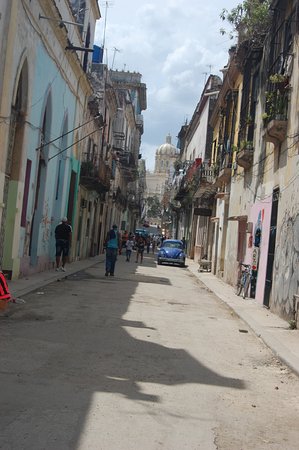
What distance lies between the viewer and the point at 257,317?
478 inches

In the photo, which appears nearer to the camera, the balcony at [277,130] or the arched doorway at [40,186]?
the balcony at [277,130]

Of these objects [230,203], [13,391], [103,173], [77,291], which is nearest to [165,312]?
[77,291]

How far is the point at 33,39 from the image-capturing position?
14273 mm

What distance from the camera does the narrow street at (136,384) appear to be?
14.6 ft

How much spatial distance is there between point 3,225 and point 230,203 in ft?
37.2

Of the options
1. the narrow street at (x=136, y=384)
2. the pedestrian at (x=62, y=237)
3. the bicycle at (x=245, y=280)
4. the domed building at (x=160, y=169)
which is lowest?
the narrow street at (x=136, y=384)

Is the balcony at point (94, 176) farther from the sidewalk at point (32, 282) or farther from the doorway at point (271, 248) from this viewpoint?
the doorway at point (271, 248)

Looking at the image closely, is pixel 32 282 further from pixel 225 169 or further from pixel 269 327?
pixel 225 169

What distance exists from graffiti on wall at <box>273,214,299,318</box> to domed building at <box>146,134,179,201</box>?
12013 cm

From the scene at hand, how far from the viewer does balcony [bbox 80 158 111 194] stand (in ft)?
83.9

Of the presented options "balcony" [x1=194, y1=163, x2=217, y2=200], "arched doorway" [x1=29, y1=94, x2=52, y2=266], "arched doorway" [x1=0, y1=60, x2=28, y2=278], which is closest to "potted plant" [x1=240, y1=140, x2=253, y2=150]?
"arched doorway" [x1=29, y1=94, x2=52, y2=266]

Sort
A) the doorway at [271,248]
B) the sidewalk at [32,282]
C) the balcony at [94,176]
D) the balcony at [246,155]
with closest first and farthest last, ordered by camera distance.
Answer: the sidewalk at [32,282]
the doorway at [271,248]
the balcony at [246,155]
the balcony at [94,176]

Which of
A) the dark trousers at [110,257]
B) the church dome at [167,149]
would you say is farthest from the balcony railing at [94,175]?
the church dome at [167,149]

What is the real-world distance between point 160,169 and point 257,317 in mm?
129630
